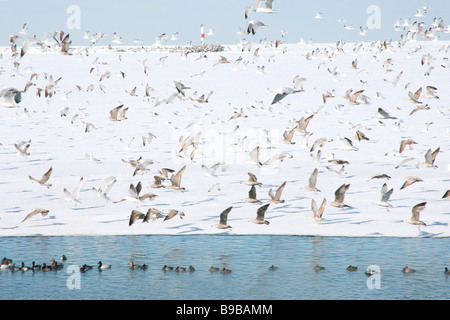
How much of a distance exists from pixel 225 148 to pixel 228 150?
1.00 feet

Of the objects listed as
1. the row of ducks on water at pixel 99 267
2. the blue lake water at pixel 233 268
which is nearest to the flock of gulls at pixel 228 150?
the blue lake water at pixel 233 268

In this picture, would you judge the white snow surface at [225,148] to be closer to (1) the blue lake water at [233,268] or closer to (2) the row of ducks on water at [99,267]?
(1) the blue lake water at [233,268]

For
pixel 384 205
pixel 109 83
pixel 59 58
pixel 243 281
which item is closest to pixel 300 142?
pixel 384 205

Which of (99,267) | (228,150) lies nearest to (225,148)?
(228,150)

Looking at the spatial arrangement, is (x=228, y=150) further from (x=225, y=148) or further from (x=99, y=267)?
(x=99, y=267)

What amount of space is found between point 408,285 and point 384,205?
371 centimetres

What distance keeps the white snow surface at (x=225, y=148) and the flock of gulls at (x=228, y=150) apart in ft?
0.21

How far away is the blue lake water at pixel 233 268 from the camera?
8.86 m

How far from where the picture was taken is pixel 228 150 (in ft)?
65.7

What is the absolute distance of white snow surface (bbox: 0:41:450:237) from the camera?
496 inches

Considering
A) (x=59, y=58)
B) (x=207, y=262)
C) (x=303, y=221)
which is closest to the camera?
(x=207, y=262)

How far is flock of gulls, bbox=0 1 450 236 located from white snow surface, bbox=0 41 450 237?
64mm
